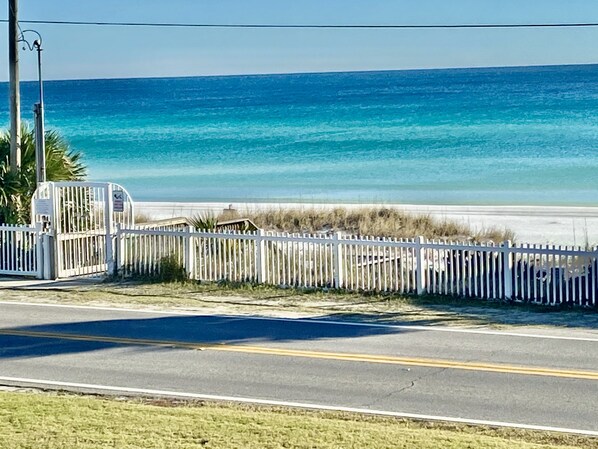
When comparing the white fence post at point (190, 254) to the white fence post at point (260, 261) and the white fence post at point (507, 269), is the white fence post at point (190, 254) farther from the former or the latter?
the white fence post at point (507, 269)

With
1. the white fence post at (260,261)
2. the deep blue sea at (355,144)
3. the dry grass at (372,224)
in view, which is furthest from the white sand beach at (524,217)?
the white fence post at (260,261)

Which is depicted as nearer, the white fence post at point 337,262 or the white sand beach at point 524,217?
the white fence post at point 337,262

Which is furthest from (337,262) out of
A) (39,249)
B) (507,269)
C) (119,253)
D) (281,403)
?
(281,403)

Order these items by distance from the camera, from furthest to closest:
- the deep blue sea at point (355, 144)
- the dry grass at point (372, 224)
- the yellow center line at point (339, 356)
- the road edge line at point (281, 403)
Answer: the deep blue sea at point (355, 144) → the dry grass at point (372, 224) → the yellow center line at point (339, 356) → the road edge line at point (281, 403)

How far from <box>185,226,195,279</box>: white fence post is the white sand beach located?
11830mm

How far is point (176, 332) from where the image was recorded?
58.3 feet

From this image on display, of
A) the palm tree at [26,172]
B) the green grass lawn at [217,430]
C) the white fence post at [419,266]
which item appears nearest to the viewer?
the green grass lawn at [217,430]

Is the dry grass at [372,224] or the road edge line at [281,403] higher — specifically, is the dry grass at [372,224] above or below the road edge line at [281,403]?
above

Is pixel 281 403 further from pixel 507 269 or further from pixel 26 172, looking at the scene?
pixel 26 172

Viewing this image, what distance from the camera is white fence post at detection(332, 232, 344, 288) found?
71.1 feet

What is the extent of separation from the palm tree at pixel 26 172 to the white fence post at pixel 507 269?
11.2m

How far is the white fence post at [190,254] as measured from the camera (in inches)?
906

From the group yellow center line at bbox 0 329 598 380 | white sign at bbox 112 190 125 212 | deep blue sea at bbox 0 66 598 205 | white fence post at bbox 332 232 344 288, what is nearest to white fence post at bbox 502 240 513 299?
white fence post at bbox 332 232 344 288

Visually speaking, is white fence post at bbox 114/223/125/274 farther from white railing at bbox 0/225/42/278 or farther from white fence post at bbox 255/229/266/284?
white fence post at bbox 255/229/266/284
